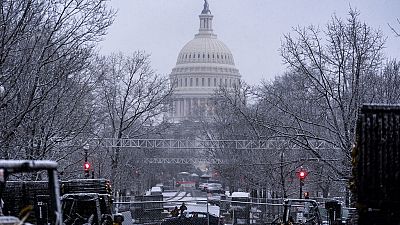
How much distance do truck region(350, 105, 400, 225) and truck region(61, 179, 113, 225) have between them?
439 inches

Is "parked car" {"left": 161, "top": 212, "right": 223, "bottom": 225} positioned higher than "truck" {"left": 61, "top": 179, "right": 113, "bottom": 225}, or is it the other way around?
"truck" {"left": 61, "top": 179, "right": 113, "bottom": 225}

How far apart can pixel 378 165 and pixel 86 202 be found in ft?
40.6

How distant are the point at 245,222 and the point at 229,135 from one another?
101 ft

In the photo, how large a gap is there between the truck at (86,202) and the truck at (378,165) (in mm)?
11156

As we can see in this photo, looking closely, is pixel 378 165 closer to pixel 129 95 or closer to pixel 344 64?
pixel 344 64

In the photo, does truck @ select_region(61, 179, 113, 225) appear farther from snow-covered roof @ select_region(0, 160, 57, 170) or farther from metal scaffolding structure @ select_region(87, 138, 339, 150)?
metal scaffolding structure @ select_region(87, 138, 339, 150)

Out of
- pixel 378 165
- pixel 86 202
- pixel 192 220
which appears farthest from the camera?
pixel 192 220

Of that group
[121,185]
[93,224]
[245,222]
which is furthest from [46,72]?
[121,185]

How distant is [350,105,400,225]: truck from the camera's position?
1186 cm

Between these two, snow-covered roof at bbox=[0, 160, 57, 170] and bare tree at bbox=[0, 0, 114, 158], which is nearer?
snow-covered roof at bbox=[0, 160, 57, 170]

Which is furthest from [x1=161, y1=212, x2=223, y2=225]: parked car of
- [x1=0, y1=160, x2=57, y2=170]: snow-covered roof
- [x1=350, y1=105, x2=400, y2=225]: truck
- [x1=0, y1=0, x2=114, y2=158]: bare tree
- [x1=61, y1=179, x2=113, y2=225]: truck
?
[x1=0, y1=160, x2=57, y2=170]: snow-covered roof

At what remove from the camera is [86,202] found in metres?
23.4

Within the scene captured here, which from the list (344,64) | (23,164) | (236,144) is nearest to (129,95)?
(236,144)

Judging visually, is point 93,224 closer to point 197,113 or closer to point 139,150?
point 139,150
